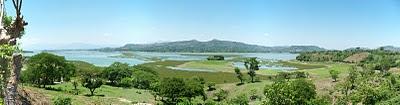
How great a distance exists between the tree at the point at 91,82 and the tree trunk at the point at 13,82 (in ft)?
214

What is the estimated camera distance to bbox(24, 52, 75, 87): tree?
3196 inches

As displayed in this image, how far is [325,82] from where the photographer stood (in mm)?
87188

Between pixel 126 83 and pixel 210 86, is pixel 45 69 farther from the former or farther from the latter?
pixel 210 86

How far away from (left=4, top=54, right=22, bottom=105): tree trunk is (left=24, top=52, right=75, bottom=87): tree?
7132 centimetres

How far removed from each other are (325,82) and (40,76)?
5356 centimetres

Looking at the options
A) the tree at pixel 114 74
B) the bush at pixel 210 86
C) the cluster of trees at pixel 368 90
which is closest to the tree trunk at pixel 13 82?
the cluster of trees at pixel 368 90

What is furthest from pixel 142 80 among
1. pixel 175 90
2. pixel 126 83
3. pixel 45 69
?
pixel 175 90

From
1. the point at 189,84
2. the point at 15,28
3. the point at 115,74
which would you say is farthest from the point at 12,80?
the point at 115,74

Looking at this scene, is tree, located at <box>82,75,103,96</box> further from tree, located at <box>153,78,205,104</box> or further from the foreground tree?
the foreground tree

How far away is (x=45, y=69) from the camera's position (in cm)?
8156

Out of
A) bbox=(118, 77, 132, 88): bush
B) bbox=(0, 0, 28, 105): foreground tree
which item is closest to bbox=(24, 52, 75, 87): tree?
bbox=(118, 77, 132, 88): bush

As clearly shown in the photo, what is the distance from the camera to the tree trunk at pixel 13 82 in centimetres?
1134

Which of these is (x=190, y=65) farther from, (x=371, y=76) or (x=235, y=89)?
(x=371, y=76)

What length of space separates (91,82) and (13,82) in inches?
2660
